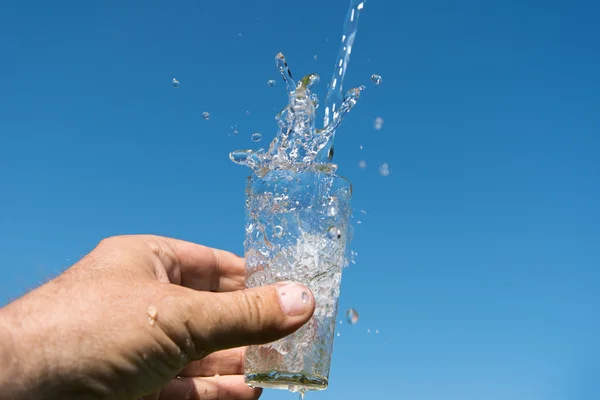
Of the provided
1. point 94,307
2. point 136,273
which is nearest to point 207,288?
point 136,273

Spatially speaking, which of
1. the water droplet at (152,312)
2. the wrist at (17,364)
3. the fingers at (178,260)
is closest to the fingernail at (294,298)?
the water droplet at (152,312)

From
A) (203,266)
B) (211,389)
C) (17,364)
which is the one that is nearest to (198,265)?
(203,266)

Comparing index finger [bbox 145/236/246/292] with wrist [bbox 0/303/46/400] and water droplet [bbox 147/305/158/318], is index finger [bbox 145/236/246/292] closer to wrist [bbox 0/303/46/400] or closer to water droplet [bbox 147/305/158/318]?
water droplet [bbox 147/305/158/318]

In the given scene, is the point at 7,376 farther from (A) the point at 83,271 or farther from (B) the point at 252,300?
(B) the point at 252,300

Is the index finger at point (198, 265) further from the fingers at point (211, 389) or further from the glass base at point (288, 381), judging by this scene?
the glass base at point (288, 381)

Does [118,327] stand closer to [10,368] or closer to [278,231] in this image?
[10,368]

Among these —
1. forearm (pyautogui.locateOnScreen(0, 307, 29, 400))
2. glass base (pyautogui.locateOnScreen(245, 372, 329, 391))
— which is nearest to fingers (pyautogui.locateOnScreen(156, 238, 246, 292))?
glass base (pyautogui.locateOnScreen(245, 372, 329, 391))
